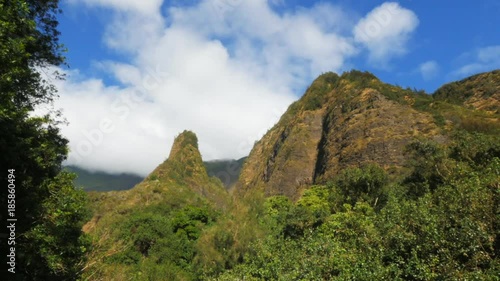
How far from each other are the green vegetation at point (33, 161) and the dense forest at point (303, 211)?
0.06 m

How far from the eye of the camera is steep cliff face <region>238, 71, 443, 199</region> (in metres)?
67.9

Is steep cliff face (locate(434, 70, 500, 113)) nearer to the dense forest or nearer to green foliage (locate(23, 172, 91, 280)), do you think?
the dense forest

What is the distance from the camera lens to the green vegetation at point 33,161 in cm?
1201

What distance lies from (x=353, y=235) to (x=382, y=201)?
2334cm

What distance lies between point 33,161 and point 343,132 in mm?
72888

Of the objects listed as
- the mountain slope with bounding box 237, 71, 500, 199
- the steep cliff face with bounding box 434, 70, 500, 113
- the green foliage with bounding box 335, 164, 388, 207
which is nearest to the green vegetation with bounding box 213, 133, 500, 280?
the green foliage with bounding box 335, 164, 388, 207

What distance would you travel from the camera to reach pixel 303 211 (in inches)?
1377

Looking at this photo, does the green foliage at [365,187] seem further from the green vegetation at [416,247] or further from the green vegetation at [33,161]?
the green vegetation at [33,161]

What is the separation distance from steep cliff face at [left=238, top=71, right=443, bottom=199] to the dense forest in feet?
1.21

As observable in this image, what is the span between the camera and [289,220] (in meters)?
34.0

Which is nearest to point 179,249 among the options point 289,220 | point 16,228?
point 289,220

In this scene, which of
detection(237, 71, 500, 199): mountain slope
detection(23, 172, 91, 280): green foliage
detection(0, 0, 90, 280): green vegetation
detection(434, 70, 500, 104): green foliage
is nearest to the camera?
detection(0, 0, 90, 280): green vegetation

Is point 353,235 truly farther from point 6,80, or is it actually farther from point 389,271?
point 6,80

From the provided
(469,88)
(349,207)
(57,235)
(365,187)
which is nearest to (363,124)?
(365,187)
